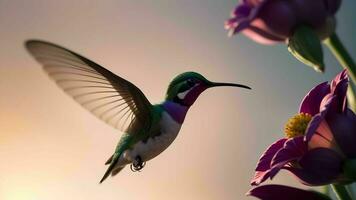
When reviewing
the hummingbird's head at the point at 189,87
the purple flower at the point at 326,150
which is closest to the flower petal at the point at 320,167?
the purple flower at the point at 326,150

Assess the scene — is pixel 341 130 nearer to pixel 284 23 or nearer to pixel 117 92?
pixel 284 23

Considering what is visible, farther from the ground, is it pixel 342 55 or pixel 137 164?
pixel 342 55

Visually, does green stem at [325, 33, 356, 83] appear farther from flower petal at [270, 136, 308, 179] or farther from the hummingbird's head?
the hummingbird's head

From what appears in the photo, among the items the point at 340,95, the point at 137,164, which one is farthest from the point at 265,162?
the point at 137,164

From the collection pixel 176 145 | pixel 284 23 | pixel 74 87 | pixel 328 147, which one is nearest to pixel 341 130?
pixel 328 147

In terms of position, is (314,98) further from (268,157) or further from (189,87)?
(189,87)

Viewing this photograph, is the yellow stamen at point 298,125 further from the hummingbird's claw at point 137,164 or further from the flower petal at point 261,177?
the hummingbird's claw at point 137,164

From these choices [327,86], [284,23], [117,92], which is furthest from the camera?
[117,92]
